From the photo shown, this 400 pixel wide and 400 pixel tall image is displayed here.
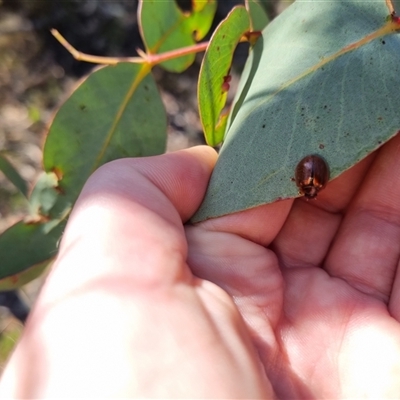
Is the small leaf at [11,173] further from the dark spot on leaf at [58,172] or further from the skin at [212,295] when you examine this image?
the skin at [212,295]

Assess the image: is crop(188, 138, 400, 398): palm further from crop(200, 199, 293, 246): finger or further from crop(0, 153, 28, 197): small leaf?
crop(0, 153, 28, 197): small leaf

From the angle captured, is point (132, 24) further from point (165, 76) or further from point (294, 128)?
point (294, 128)

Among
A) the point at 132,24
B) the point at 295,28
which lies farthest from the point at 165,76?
the point at 295,28

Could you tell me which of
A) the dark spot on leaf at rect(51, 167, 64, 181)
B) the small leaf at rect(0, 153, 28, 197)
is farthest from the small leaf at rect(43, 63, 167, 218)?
the small leaf at rect(0, 153, 28, 197)

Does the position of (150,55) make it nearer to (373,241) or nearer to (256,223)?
(256,223)

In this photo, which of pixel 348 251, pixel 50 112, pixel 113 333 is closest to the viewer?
pixel 113 333

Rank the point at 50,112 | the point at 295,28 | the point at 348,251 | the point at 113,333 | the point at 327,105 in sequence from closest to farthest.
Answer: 1. the point at 113,333
2. the point at 327,105
3. the point at 295,28
4. the point at 348,251
5. the point at 50,112

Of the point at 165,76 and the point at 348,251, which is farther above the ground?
the point at 165,76
